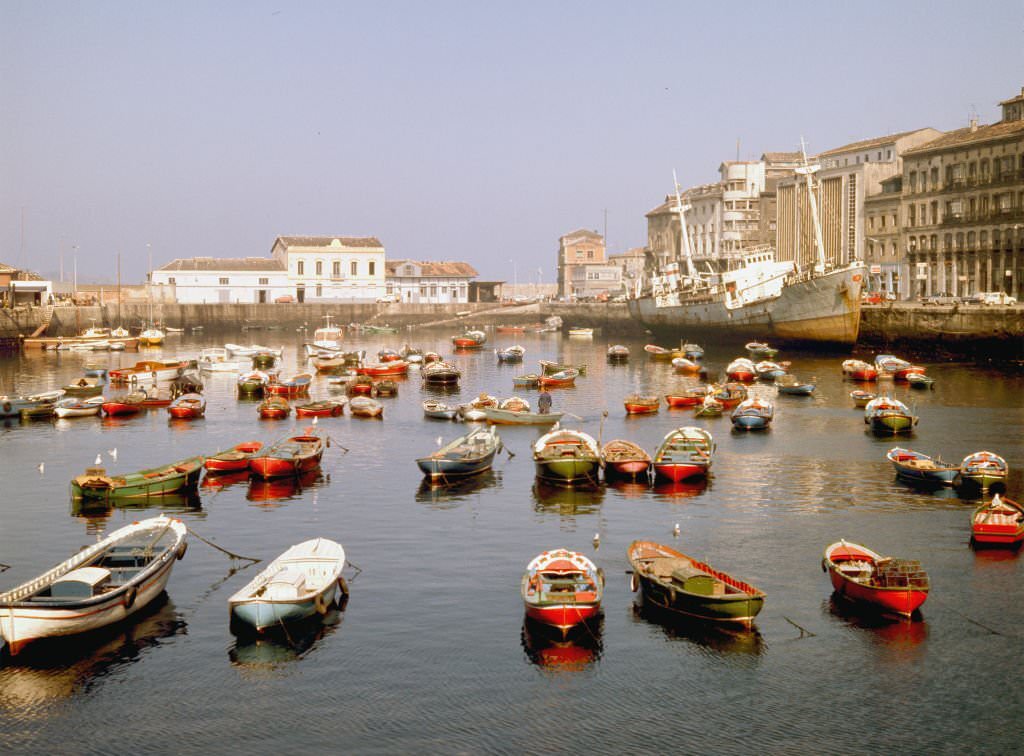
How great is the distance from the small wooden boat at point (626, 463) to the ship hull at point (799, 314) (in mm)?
65013

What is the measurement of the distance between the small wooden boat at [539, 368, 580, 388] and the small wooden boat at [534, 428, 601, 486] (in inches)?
1505

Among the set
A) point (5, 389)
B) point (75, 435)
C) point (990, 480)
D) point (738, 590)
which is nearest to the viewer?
point (738, 590)

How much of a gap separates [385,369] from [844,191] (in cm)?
7308

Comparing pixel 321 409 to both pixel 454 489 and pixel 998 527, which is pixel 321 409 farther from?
pixel 998 527

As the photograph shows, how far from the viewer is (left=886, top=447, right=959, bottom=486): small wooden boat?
46031 mm

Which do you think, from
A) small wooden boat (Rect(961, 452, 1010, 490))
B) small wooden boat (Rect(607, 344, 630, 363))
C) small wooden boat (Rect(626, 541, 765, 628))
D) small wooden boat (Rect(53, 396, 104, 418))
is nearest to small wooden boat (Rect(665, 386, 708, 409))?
small wooden boat (Rect(961, 452, 1010, 490))

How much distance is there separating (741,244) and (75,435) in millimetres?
127091

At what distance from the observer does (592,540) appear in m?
38.4

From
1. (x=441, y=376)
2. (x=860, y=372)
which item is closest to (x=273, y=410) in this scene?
(x=441, y=376)

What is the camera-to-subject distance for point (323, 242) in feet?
628

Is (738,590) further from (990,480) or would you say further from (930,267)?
(930,267)

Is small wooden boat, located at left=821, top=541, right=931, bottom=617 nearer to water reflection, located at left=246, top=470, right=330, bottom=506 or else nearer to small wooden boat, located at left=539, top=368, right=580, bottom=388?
water reflection, located at left=246, top=470, right=330, bottom=506

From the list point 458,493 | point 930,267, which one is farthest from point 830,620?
point 930,267

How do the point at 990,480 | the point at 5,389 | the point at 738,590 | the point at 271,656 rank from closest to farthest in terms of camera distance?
the point at 271,656, the point at 738,590, the point at 990,480, the point at 5,389
